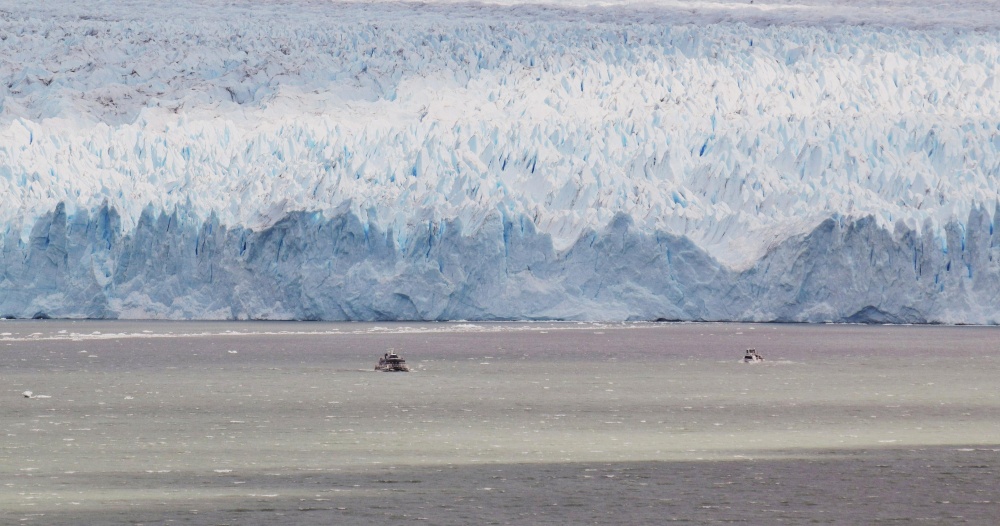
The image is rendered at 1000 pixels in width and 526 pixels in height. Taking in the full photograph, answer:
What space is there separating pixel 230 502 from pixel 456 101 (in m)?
25.2

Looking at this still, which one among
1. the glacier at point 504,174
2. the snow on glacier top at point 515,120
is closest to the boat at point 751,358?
the glacier at point 504,174

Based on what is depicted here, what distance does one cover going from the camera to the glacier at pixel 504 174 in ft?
94.9

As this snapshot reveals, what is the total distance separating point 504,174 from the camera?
101ft

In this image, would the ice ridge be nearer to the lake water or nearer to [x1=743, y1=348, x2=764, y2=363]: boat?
the lake water

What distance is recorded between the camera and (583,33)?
36438mm

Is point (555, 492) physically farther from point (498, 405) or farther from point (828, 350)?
point (828, 350)

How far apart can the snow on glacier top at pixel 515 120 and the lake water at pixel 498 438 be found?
5096mm

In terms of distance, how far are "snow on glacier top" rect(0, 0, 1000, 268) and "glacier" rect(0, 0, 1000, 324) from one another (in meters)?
0.07

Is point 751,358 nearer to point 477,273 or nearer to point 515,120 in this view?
point 477,273

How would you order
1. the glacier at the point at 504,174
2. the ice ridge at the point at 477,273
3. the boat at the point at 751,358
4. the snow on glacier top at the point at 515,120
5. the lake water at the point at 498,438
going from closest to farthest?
the lake water at the point at 498,438 → the boat at the point at 751,358 → the ice ridge at the point at 477,273 → the glacier at the point at 504,174 → the snow on glacier top at the point at 515,120

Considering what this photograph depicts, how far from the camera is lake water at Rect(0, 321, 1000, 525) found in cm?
898

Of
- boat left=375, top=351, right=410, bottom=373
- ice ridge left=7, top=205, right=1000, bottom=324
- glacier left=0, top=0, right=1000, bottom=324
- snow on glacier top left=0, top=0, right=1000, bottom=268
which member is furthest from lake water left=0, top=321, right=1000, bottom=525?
snow on glacier top left=0, top=0, right=1000, bottom=268

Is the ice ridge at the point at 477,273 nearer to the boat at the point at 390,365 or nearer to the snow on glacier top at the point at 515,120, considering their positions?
the snow on glacier top at the point at 515,120

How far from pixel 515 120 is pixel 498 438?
2038cm
